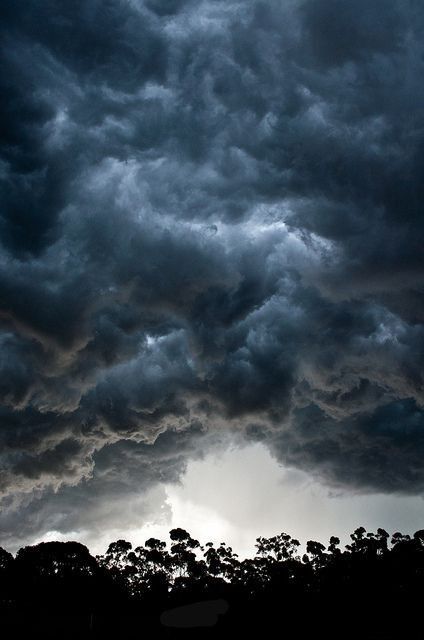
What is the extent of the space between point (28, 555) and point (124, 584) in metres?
21.7

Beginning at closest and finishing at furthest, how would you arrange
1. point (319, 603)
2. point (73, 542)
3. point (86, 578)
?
point (319, 603)
point (86, 578)
point (73, 542)

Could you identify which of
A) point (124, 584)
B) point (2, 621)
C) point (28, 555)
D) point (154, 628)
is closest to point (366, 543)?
point (124, 584)

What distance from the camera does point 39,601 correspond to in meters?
85.7

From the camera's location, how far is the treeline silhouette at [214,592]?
36281 millimetres

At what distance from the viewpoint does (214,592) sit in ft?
220

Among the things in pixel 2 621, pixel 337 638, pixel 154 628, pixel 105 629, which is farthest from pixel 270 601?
pixel 2 621

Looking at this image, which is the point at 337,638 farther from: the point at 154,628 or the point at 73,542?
the point at 73,542

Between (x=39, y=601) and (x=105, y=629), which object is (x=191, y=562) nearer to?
(x=39, y=601)

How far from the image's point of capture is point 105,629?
36.5 meters

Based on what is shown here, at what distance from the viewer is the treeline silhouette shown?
36.3 metres

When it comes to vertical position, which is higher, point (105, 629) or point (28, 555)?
point (28, 555)

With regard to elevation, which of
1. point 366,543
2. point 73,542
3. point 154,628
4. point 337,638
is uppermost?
point 73,542

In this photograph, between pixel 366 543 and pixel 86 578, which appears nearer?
pixel 86 578

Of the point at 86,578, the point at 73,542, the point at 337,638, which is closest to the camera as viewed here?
the point at 337,638
